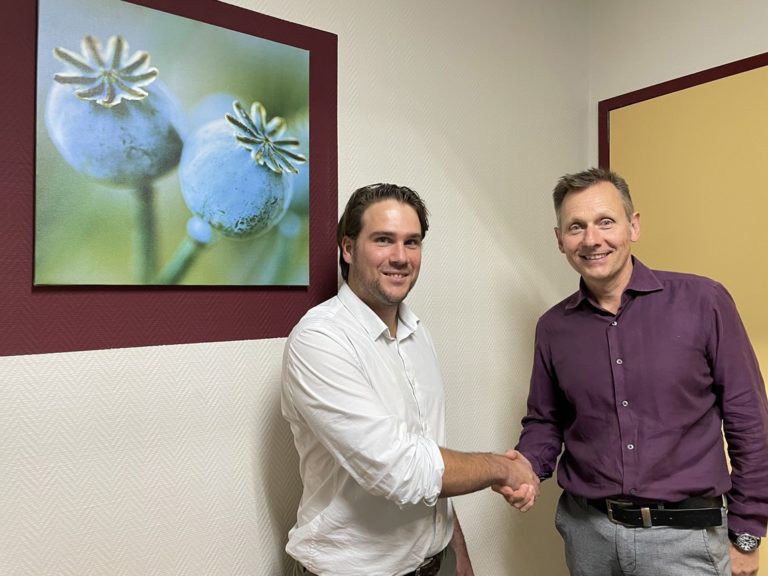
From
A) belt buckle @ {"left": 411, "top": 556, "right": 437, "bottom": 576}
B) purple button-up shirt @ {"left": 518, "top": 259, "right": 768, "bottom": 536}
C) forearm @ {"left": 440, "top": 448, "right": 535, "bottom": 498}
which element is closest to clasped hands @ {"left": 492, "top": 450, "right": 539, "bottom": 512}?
forearm @ {"left": 440, "top": 448, "right": 535, "bottom": 498}

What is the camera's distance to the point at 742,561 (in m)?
1.37

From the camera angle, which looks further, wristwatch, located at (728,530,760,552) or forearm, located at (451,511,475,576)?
forearm, located at (451,511,475,576)

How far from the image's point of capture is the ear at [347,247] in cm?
143

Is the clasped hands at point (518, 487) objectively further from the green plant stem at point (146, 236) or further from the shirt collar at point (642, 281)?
the green plant stem at point (146, 236)

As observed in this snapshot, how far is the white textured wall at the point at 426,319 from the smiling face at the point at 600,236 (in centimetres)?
45

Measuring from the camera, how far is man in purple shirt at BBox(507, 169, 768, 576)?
1.36 meters

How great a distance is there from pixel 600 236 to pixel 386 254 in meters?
0.56

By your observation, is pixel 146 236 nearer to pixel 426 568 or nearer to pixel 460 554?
pixel 426 568

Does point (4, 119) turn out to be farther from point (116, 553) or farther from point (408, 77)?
point (408, 77)

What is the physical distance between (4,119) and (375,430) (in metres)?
0.98

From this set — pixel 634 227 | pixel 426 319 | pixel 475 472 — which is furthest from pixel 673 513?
pixel 426 319

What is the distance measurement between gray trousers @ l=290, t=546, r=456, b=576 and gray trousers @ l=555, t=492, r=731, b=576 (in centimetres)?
35

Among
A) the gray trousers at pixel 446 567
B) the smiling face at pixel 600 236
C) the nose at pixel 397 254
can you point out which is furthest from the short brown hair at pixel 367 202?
the gray trousers at pixel 446 567

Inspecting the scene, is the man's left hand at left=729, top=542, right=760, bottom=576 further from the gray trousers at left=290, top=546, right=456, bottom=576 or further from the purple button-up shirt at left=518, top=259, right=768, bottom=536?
the gray trousers at left=290, top=546, right=456, bottom=576
